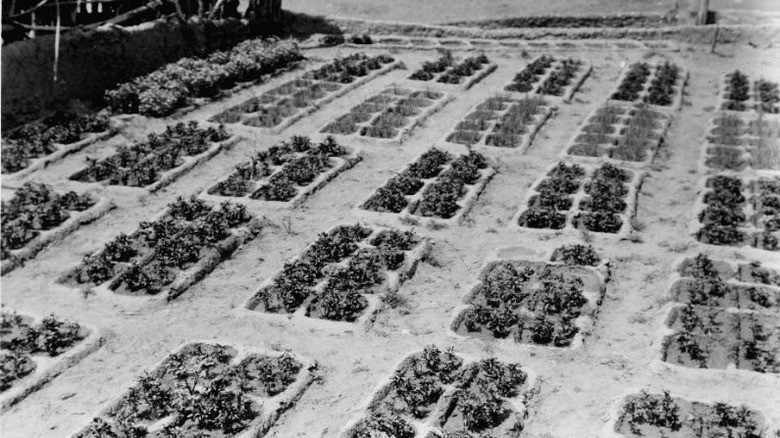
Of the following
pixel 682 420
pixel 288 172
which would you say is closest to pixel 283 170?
pixel 288 172

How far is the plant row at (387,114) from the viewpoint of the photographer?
514 inches

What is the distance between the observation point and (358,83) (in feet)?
51.8

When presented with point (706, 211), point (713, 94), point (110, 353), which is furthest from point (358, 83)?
point (110, 353)

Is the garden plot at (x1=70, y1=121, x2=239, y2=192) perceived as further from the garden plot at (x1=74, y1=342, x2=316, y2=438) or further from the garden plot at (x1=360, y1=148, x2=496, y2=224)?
the garden plot at (x1=74, y1=342, x2=316, y2=438)

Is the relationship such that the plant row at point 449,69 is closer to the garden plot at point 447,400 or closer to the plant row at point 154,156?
the plant row at point 154,156

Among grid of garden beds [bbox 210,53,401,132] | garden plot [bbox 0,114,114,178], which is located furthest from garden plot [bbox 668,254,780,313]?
garden plot [bbox 0,114,114,178]

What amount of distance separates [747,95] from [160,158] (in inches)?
414

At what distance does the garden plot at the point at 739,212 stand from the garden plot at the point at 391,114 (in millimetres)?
4712

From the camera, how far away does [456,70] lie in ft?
53.6

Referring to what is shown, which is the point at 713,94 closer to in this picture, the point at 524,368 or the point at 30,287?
the point at 524,368

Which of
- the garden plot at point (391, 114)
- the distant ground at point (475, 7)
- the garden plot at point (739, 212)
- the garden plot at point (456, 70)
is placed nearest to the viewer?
the garden plot at point (739, 212)

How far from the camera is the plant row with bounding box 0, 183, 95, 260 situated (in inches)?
364

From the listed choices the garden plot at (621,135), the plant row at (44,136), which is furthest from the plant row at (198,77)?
the garden plot at (621,135)

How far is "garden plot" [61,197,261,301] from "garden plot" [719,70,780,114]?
926 centimetres
